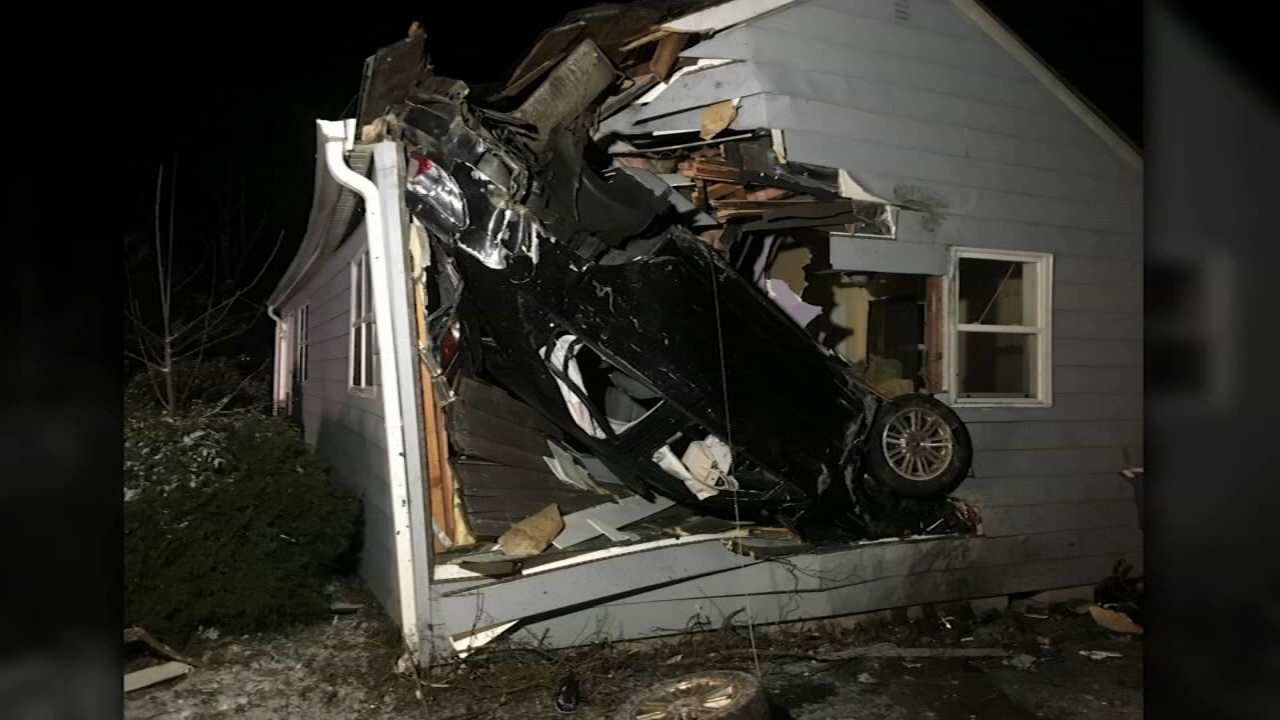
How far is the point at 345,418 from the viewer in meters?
7.00

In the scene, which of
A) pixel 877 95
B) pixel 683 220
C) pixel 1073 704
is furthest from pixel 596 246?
pixel 1073 704

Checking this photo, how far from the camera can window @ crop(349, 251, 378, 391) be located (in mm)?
5891

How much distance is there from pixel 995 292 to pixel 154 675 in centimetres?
690

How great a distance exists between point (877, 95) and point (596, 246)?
270 cm

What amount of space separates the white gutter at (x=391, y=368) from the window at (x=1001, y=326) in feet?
12.8

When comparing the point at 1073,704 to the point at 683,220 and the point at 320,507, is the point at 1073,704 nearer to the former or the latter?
the point at 683,220

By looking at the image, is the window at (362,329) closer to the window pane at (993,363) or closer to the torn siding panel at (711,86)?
the torn siding panel at (711,86)

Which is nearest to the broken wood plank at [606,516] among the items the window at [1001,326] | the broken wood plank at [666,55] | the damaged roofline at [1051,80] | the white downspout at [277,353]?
the window at [1001,326]

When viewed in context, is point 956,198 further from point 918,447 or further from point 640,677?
point 640,677

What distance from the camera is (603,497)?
16.4ft

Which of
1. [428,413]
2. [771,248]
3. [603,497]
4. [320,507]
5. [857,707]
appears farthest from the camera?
[771,248]

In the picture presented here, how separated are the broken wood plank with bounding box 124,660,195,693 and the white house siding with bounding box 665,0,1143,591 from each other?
4433 millimetres

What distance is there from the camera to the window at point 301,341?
10.1m

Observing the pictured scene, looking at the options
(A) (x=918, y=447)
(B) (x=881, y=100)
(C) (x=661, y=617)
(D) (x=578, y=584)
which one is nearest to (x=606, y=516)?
(D) (x=578, y=584)
